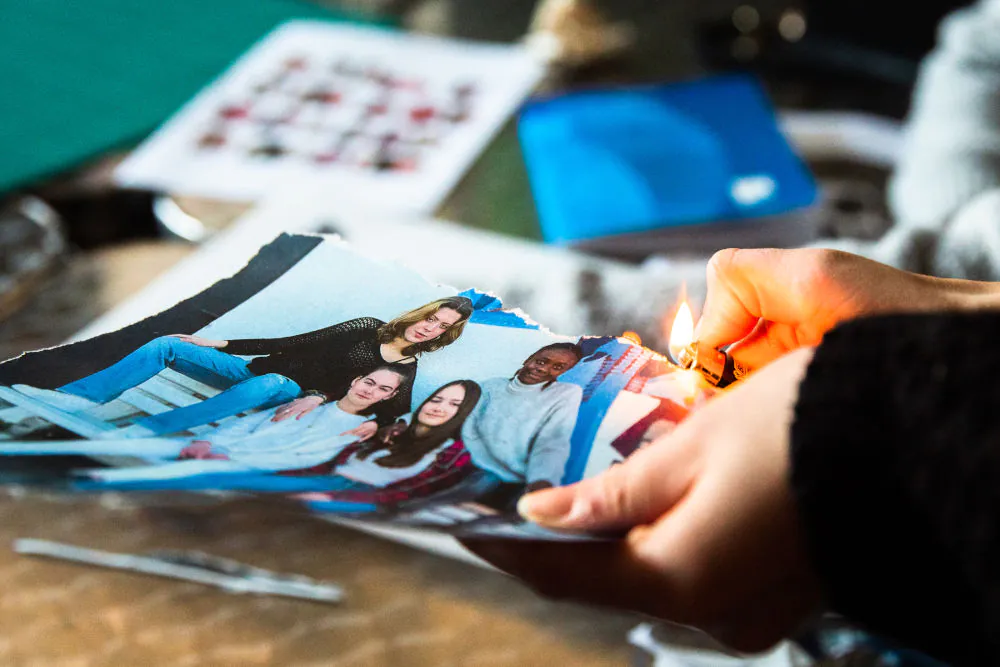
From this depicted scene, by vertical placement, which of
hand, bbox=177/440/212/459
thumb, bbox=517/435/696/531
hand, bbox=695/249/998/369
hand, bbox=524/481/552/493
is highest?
hand, bbox=695/249/998/369

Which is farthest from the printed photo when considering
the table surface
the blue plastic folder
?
the blue plastic folder

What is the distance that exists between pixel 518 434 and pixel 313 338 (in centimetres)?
11

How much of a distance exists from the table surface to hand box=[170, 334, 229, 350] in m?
0.21

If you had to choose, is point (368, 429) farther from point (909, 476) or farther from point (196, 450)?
point (909, 476)

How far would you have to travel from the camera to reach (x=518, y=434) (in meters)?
0.35

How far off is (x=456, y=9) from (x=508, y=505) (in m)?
0.90

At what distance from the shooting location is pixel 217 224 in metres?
0.74

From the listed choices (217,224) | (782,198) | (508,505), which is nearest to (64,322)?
(217,224)

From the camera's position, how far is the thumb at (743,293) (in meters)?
0.38

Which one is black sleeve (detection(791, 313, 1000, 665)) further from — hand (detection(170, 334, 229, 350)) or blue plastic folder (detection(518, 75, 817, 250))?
blue plastic folder (detection(518, 75, 817, 250))

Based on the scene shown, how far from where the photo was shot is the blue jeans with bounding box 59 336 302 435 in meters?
0.34

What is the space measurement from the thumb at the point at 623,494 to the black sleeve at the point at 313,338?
0.11 metres

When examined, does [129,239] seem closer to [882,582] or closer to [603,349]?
[603,349]

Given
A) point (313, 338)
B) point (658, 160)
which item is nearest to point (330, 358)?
point (313, 338)
